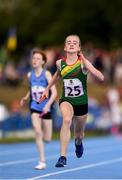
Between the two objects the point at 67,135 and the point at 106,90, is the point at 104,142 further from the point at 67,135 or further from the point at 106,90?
the point at 67,135

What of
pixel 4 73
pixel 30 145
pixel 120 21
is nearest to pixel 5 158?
pixel 30 145

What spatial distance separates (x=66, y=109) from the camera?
47.7ft

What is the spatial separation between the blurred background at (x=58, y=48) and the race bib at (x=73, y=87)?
483 centimetres

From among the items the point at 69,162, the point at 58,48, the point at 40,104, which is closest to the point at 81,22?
the point at 58,48

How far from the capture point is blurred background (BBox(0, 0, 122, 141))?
1216 inches

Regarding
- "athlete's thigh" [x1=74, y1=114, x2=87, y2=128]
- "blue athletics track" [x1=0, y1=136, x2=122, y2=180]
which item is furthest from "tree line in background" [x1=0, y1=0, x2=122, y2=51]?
"athlete's thigh" [x1=74, y1=114, x2=87, y2=128]

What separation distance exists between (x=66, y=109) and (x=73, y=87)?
367 millimetres

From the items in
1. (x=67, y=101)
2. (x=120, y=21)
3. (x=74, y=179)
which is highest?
(x=120, y=21)

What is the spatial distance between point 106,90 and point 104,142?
28.8 feet

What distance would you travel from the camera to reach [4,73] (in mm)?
32250

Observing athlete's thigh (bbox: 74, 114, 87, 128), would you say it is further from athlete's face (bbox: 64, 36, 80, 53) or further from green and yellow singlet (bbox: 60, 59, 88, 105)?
athlete's face (bbox: 64, 36, 80, 53)

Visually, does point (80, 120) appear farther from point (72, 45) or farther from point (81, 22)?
point (81, 22)

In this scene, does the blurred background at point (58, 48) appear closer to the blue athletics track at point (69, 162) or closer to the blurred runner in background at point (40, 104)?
the blue athletics track at point (69, 162)

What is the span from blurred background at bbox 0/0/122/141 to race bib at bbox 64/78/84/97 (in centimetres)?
483
